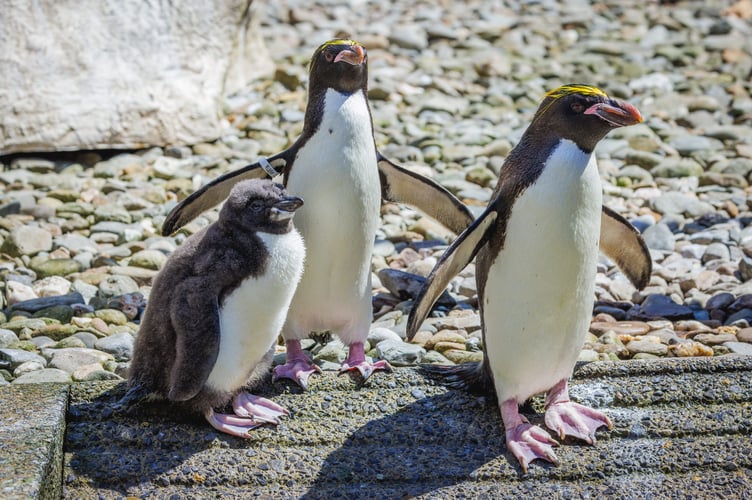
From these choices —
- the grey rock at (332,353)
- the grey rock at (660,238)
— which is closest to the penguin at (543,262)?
the grey rock at (332,353)

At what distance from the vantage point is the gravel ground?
475 centimetres

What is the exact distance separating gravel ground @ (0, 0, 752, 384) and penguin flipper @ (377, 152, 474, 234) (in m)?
0.57

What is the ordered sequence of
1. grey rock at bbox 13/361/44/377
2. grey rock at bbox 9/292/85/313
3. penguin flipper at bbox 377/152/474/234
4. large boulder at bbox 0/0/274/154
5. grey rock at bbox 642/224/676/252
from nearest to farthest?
grey rock at bbox 13/361/44/377
penguin flipper at bbox 377/152/474/234
grey rock at bbox 9/292/85/313
grey rock at bbox 642/224/676/252
large boulder at bbox 0/0/274/154

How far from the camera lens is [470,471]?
3428mm

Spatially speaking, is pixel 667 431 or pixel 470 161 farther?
pixel 470 161

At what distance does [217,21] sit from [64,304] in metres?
3.45

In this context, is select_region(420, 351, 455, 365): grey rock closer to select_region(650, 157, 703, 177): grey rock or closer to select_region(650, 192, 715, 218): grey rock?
select_region(650, 192, 715, 218): grey rock

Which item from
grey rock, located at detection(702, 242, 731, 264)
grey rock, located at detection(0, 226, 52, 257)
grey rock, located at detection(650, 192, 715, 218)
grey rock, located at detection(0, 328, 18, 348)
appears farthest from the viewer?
grey rock, located at detection(650, 192, 715, 218)

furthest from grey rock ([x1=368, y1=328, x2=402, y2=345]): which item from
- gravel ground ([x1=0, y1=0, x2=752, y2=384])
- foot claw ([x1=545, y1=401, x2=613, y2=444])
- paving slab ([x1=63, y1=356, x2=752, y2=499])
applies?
foot claw ([x1=545, y1=401, x2=613, y2=444])

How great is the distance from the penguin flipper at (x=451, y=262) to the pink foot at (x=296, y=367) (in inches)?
→ 23.7

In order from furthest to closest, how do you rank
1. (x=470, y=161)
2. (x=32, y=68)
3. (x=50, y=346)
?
1. (x=470, y=161)
2. (x=32, y=68)
3. (x=50, y=346)

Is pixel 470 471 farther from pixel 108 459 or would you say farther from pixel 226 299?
pixel 108 459

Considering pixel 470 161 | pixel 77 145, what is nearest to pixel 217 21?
pixel 77 145

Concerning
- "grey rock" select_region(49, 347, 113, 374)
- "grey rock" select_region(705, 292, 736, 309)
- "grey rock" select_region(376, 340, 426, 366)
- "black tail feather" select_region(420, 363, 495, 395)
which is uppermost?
"black tail feather" select_region(420, 363, 495, 395)
